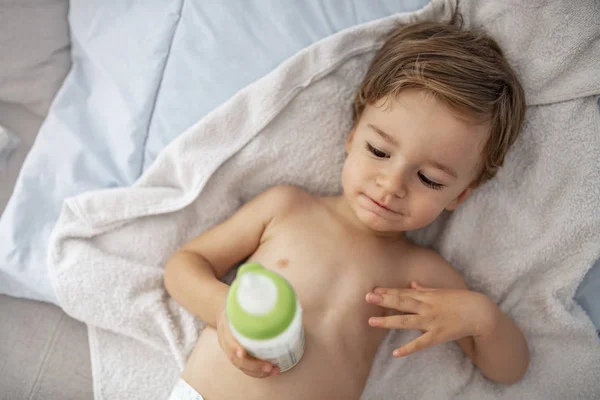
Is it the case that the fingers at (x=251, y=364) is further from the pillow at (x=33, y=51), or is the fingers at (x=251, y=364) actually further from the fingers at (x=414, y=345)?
the pillow at (x=33, y=51)

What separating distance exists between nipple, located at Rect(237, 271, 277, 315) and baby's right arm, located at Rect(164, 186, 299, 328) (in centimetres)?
39

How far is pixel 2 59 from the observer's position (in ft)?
4.26

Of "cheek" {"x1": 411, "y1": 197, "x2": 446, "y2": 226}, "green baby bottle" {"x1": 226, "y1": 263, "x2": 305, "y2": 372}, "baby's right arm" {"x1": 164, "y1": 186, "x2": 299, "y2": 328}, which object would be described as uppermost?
"green baby bottle" {"x1": 226, "y1": 263, "x2": 305, "y2": 372}

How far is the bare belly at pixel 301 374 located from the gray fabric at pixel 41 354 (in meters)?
0.28

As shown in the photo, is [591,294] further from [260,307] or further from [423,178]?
[260,307]

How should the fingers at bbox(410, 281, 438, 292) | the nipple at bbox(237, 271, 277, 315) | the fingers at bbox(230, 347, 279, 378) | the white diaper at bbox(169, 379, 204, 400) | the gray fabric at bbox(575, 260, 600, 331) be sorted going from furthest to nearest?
1. the gray fabric at bbox(575, 260, 600, 331)
2. the fingers at bbox(410, 281, 438, 292)
3. the white diaper at bbox(169, 379, 204, 400)
4. the fingers at bbox(230, 347, 279, 378)
5. the nipple at bbox(237, 271, 277, 315)

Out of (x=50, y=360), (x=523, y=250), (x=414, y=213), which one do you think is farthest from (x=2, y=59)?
(x=523, y=250)

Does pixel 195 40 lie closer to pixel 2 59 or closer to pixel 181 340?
pixel 2 59

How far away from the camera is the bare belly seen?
1.01 meters

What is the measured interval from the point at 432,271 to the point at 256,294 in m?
0.64

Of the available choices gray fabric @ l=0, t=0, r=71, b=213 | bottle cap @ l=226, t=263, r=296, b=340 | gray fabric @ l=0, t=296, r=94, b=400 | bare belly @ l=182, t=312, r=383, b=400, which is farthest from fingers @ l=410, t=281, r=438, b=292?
gray fabric @ l=0, t=0, r=71, b=213

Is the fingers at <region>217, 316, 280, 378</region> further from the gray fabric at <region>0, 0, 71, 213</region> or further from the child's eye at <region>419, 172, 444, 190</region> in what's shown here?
the gray fabric at <region>0, 0, 71, 213</region>

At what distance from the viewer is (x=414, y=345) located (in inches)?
41.6

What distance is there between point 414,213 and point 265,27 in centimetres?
55
